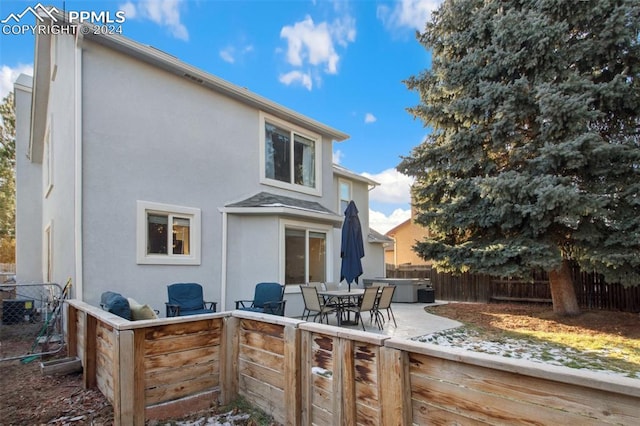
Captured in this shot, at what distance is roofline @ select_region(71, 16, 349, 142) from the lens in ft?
21.7

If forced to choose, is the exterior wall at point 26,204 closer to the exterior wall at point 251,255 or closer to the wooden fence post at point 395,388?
the exterior wall at point 251,255

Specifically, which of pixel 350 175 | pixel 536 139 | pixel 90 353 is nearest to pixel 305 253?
pixel 90 353

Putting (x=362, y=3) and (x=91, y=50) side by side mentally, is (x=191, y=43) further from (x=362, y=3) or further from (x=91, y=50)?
(x=362, y=3)

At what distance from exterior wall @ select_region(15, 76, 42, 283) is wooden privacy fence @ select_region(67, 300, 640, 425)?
33.3ft

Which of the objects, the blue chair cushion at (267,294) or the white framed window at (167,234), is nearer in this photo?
the white framed window at (167,234)

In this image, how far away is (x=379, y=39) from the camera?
11.6m

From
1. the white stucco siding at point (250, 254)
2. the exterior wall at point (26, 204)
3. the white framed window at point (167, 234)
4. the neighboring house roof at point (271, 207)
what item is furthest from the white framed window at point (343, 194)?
the exterior wall at point (26, 204)

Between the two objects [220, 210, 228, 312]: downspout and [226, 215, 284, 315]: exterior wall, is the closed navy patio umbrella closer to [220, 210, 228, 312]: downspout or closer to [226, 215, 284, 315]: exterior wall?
[226, 215, 284, 315]: exterior wall

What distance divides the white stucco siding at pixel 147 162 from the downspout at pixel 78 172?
9 centimetres

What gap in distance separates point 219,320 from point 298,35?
921 centimetres

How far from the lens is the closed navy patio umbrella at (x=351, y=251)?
8.27 metres

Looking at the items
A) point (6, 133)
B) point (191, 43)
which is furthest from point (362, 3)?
point (6, 133)

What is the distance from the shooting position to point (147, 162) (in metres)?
7.20

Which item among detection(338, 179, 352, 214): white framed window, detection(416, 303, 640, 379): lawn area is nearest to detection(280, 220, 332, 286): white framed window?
detection(416, 303, 640, 379): lawn area
